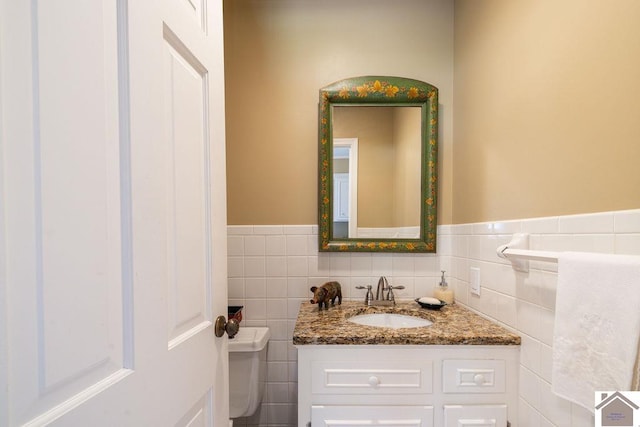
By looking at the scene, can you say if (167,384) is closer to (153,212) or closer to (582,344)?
(153,212)

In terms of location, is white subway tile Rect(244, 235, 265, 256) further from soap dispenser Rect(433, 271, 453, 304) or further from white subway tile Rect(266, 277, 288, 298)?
soap dispenser Rect(433, 271, 453, 304)

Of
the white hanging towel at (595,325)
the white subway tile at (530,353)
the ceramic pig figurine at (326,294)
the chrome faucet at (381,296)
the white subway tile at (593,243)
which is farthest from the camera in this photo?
the chrome faucet at (381,296)

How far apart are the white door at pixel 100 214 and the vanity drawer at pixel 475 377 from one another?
81 cm

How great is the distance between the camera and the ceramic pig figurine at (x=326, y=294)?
128 centimetres

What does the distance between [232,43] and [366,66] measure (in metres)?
0.71

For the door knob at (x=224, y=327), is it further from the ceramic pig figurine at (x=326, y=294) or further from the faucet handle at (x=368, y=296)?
the faucet handle at (x=368, y=296)

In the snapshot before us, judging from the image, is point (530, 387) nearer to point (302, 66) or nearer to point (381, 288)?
point (381, 288)

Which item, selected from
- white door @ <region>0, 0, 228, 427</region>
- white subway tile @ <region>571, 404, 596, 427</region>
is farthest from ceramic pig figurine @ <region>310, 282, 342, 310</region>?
white subway tile @ <region>571, 404, 596, 427</region>

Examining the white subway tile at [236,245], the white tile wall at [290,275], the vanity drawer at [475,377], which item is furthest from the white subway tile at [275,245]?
the vanity drawer at [475,377]

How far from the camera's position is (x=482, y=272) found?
3.88 feet

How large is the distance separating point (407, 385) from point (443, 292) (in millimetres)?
565

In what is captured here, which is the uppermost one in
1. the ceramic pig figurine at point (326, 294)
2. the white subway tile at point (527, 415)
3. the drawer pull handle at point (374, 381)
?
the ceramic pig figurine at point (326, 294)

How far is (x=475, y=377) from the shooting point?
970mm

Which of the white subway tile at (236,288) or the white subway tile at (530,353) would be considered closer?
the white subway tile at (530,353)
